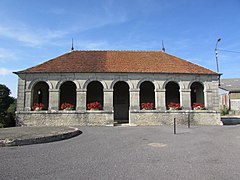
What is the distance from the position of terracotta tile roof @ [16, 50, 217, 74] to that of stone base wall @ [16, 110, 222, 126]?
3183mm

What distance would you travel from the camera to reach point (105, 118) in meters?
13.7

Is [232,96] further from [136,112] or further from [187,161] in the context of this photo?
[187,161]

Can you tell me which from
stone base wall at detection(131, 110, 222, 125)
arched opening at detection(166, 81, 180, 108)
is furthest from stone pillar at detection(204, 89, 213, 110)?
arched opening at detection(166, 81, 180, 108)

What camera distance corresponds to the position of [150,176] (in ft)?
12.4

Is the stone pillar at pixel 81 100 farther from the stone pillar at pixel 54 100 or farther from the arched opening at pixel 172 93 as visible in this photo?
the arched opening at pixel 172 93

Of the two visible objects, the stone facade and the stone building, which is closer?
the stone facade

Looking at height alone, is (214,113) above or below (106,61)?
below

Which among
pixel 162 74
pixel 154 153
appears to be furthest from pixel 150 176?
pixel 162 74

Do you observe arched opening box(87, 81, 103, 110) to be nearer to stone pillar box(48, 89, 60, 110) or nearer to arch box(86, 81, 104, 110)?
arch box(86, 81, 104, 110)

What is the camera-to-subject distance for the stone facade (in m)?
13.5

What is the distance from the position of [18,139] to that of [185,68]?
1299cm

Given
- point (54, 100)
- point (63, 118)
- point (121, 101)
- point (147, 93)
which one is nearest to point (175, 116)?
point (147, 93)

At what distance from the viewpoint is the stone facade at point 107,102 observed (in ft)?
44.4

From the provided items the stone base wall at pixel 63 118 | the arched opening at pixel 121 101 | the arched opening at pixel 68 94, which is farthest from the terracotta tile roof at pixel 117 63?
the stone base wall at pixel 63 118
